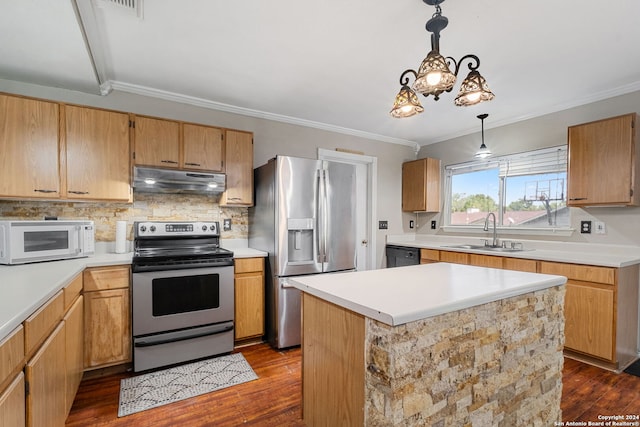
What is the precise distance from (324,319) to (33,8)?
7.16 feet

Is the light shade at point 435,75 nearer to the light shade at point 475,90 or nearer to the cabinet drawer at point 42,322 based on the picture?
the light shade at point 475,90

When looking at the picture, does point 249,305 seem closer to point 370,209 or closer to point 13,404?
point 13,404

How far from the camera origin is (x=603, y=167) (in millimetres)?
2623

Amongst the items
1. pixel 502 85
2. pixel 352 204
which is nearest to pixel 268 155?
pixel 352 204

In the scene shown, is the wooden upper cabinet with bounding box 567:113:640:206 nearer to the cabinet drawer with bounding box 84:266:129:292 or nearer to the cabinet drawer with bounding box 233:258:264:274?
the cabinet drawer with bounding box 233:258:264:274

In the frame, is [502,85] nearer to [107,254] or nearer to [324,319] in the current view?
[324,319]

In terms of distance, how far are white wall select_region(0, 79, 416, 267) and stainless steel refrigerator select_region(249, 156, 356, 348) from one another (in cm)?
64

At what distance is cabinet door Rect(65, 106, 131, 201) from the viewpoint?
2367 mm

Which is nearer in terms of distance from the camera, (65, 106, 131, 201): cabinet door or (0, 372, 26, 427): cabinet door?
(0, 372, 26, 427): cabinet door

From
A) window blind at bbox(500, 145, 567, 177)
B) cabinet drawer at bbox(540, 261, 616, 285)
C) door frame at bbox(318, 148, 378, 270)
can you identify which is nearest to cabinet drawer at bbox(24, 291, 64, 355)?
door frame at bbox(318, 148, 378, 270)

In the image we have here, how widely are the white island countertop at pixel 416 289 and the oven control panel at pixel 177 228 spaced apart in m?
1.73

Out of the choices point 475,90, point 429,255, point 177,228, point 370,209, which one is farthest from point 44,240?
point 429,255

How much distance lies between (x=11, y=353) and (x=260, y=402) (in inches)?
55.4

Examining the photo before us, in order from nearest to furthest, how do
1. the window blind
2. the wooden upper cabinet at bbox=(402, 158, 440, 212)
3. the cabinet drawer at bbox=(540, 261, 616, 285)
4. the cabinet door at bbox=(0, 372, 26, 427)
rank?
the cabinet door at bbox=(0, 372, 26, 427) < the cabinet drawer at bbox=(540, 261, 616, 285) < the window blind < the wooden upper cabinet at bbox=(402, 158, 440, 212)
